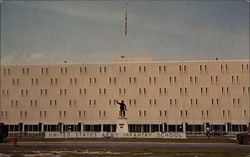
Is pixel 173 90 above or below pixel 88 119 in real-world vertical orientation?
above

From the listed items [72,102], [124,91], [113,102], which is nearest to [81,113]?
[72,102]

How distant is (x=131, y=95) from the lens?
8362 centimetres

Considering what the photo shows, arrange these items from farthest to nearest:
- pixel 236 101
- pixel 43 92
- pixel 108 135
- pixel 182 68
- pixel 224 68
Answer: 1. pixel 43 92
2. pixel 182 68
3. pixel 224 68
4. pixel 236 101
5. pixel 108 135

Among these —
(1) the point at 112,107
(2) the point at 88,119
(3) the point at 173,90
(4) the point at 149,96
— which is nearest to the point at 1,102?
(2) the point at 88,119

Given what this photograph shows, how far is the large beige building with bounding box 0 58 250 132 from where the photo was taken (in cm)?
8131

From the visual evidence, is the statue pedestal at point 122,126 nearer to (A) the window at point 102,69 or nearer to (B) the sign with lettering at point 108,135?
(B) the sign with lettering at point 108,135

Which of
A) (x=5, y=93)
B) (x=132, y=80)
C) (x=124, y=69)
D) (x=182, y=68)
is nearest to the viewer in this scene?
(x=182, y=68)

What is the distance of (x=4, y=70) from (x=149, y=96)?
36031 mm

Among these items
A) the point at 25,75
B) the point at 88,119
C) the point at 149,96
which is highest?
the point at 25,75

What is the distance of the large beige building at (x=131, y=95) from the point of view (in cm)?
8131

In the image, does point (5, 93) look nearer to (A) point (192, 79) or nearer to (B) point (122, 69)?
(B) point (122, 69)

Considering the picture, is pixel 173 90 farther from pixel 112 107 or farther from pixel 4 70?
pixel 4 70

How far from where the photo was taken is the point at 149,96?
83.3 metres

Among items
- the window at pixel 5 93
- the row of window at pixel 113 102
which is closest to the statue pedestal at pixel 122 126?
the row of window at pixel 113 102
